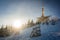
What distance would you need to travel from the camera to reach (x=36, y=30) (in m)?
2.22

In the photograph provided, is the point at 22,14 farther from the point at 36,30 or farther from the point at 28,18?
the point at 36,30

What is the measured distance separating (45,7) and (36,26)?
1.34ft

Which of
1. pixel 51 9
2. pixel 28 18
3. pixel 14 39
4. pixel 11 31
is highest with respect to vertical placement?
pixel 51 9

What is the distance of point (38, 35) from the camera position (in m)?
2.20

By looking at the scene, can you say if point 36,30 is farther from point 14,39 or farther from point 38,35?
point 14,39

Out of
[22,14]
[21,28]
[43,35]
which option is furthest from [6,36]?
[43,35]

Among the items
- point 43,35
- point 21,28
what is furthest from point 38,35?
point 21,28

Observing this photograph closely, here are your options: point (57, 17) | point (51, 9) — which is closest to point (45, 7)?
point (51, 9)

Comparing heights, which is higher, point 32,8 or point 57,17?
point 32,8

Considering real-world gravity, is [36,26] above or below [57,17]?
below

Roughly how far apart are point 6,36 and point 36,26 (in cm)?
58

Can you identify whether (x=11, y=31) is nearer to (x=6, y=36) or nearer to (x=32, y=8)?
(x=6, y=36)

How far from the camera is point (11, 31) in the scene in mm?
2209

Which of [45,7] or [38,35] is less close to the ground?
[45,7]
